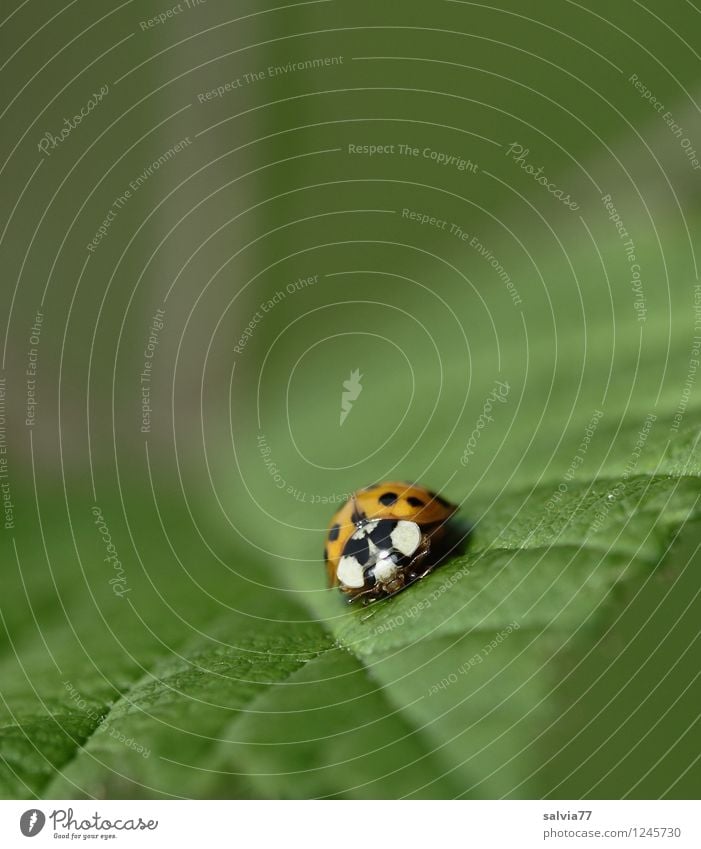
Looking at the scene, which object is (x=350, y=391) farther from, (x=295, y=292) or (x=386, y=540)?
(x=386, y=540)

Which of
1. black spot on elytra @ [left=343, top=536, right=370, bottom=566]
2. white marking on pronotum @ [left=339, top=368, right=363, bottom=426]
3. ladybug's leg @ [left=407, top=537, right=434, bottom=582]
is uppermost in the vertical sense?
white marking on pronotum @ [left=339, top=368, right=363, bottom=426]

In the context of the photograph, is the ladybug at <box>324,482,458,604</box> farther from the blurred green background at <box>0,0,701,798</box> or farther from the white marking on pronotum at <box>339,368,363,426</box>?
the white marking on pronotum at <box>339,368,363,426</box>

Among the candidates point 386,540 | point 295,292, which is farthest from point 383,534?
point 295,292

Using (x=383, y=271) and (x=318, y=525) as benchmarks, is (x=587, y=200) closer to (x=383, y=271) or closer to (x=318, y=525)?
(x=383, y=271)

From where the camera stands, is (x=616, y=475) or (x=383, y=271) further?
(x=383, y=271)

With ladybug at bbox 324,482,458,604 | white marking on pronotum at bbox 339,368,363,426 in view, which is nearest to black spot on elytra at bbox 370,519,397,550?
ladybug at bbox 324,482,458,604

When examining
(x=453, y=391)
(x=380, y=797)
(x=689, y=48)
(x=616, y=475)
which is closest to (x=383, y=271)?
(x=453, y=391)
